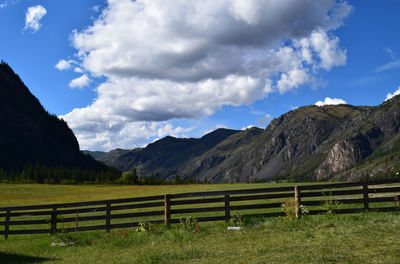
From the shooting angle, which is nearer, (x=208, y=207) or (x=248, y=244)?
(x=248, y=244)

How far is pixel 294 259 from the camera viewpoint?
9734 mm

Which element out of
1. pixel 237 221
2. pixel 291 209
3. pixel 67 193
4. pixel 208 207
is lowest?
pixel 67 193

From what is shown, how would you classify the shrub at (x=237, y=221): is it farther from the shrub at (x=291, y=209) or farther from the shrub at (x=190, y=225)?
the shrub at (x=291, y=209)

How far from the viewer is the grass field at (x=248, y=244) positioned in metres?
10.2

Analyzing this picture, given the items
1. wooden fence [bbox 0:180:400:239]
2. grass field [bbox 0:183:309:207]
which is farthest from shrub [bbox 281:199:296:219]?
grass field [bbox 0:183:309:207]

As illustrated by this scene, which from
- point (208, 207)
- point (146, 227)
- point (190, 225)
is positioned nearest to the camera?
point (190, 225)

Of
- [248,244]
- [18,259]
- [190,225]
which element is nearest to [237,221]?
[190,225]

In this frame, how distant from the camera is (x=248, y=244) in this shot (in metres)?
12.5

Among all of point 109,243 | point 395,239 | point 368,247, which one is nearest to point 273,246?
point 368,247

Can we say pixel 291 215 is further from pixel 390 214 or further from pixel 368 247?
pixel 368 247

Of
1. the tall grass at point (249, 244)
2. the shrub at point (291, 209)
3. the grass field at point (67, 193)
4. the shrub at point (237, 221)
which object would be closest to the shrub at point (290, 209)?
the shrub at point (291, 209)

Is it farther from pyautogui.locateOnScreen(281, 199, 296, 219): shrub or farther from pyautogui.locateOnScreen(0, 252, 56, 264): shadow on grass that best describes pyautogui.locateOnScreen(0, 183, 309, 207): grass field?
pyautogui.locateOnScreen(281, 199, 296, 219): shrub

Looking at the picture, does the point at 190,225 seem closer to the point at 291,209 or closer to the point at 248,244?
the point at 248,244

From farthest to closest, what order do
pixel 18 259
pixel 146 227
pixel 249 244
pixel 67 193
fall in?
1. pixel 67 193
2. pixel 146 227
3. pixel 18 259
4. pixel 249 244
